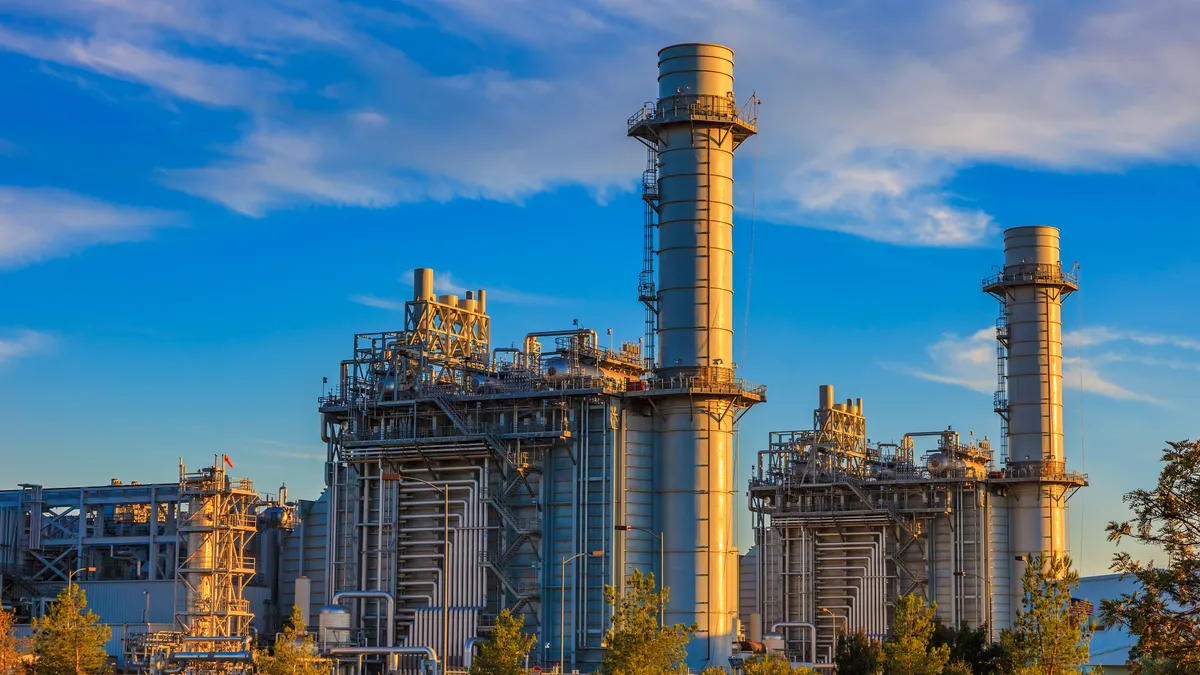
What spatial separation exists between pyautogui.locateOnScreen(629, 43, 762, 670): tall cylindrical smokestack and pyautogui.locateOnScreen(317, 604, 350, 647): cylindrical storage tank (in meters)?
16.6

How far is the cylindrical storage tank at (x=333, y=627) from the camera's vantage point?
81062 millimetres

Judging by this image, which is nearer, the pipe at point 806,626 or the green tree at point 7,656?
the green tree at point 7,656

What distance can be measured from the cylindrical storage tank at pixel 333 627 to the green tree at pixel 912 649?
2939cm

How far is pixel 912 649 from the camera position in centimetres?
6306

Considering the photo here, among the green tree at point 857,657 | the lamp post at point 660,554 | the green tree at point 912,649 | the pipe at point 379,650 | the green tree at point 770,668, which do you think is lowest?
the green tree at point 857,657

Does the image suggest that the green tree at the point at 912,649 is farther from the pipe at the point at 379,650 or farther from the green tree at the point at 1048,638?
the pipe at the point at 379,650

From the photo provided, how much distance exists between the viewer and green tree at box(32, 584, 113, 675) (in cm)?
6881

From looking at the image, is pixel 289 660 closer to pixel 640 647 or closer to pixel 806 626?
pixel 640 647

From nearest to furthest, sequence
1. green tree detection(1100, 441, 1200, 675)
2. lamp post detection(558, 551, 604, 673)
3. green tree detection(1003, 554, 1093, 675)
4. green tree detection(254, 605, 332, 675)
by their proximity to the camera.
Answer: green tree detection(1100, 441, 1200, 675) → green tree detection(1003, 554, 1093, 675) → green tree detection(254, 605, 332, 675) → lamp post detection(558, 551, 604, 673)

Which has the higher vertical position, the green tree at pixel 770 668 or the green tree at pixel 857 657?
the green tree at pixel 770 668

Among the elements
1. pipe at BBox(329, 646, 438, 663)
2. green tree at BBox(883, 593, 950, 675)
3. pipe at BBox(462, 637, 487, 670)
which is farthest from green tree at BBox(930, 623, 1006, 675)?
pipe at BBox(329, 646, 438, 663)

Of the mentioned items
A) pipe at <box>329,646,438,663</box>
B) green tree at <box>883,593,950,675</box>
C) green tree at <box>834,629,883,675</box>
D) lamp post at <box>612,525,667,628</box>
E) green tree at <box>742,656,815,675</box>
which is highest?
lamp post at <box>612,525,667,628</box>

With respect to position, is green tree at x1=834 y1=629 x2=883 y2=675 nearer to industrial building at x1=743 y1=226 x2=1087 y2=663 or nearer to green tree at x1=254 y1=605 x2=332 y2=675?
industrial building at x1=743 y1=226 x2=1087 y2=663

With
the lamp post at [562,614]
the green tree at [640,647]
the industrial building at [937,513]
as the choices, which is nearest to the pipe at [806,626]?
the industrial building at [937,513]
